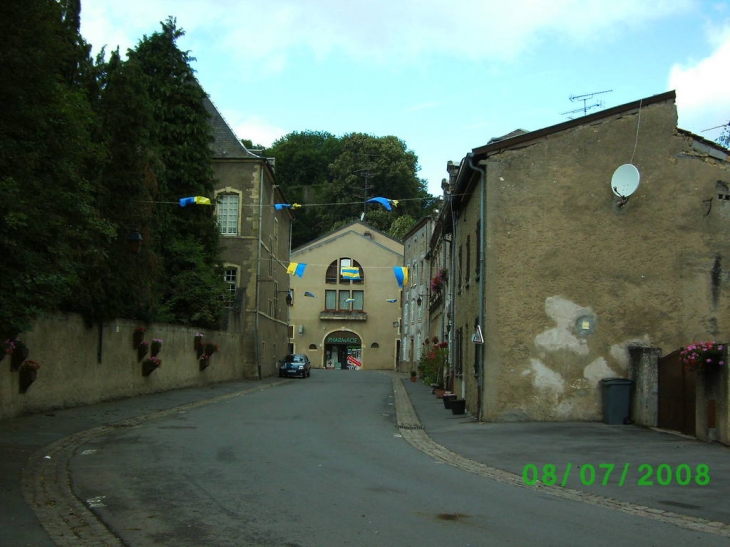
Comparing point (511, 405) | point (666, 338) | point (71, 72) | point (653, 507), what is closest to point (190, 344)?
point (71, 72)

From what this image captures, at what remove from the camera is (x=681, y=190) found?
17500mm

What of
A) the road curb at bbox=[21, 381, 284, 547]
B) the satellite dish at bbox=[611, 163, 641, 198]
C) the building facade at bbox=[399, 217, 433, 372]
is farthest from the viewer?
the building facade at bbox=[399, 217, 433, 372]

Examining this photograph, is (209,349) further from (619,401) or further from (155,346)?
(619,401)

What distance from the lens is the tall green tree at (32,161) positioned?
9188 millimetres

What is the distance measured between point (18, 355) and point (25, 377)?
2.11 ft

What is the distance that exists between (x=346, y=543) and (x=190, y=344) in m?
23.9

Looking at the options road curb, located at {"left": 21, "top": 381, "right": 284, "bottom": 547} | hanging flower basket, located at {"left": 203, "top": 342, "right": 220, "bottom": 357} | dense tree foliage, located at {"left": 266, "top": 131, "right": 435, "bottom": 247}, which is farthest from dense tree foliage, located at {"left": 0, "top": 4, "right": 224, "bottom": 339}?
dense tree foliage, located at {"left": 266, "top": 131, "right": 435, "bottom": 247}

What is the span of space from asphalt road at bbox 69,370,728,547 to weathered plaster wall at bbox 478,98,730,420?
15.5 ft

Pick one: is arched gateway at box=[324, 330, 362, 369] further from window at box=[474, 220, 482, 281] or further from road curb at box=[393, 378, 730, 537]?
road curb at box=[393, 378, 730, 537]

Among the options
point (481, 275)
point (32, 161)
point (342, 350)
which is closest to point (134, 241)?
point (481, 275)

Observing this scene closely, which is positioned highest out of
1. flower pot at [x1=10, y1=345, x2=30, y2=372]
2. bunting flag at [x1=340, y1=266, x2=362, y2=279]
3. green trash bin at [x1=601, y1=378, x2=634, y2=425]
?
bunting flag at [x1=340, y1=266, x2=362, y2=279]

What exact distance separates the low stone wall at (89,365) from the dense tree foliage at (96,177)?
0.61 m

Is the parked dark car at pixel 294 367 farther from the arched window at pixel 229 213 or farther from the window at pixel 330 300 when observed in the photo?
the window at pixel 330 300

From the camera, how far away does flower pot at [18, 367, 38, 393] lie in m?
15.5
